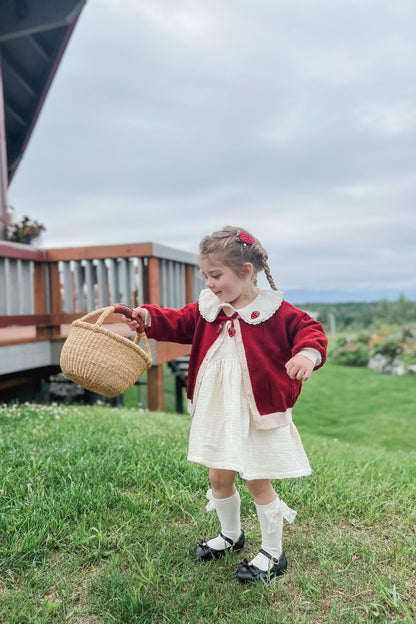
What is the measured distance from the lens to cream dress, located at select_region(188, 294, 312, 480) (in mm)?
2301

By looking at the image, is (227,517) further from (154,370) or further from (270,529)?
(154,370)

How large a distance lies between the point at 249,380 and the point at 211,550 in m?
0.87

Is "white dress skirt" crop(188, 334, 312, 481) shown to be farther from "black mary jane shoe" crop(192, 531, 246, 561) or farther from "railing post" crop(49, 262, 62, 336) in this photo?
"railing post" crop(49, 262, 62, 336)

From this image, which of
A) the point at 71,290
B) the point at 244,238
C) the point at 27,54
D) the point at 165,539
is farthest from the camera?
the point at 27,54

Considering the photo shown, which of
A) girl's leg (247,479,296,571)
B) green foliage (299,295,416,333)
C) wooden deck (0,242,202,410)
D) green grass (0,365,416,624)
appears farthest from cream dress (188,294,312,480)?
green foliage (299,295,416,333)

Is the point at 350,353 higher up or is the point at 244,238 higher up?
the point at 244,238

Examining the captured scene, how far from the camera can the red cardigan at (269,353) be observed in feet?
7.59

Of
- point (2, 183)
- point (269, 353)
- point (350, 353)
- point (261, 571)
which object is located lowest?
point (350, 353)

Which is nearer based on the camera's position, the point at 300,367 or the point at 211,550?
the point at 300,367

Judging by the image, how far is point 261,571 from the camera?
2.43 meters

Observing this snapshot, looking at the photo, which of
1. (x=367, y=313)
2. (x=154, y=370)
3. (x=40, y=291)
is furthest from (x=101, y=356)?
(x=367, y=313)

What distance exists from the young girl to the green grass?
0.22m

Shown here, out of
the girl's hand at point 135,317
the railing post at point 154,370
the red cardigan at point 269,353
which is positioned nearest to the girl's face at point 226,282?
the red cardigan at point 269,353

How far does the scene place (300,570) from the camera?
2520 millimetres
